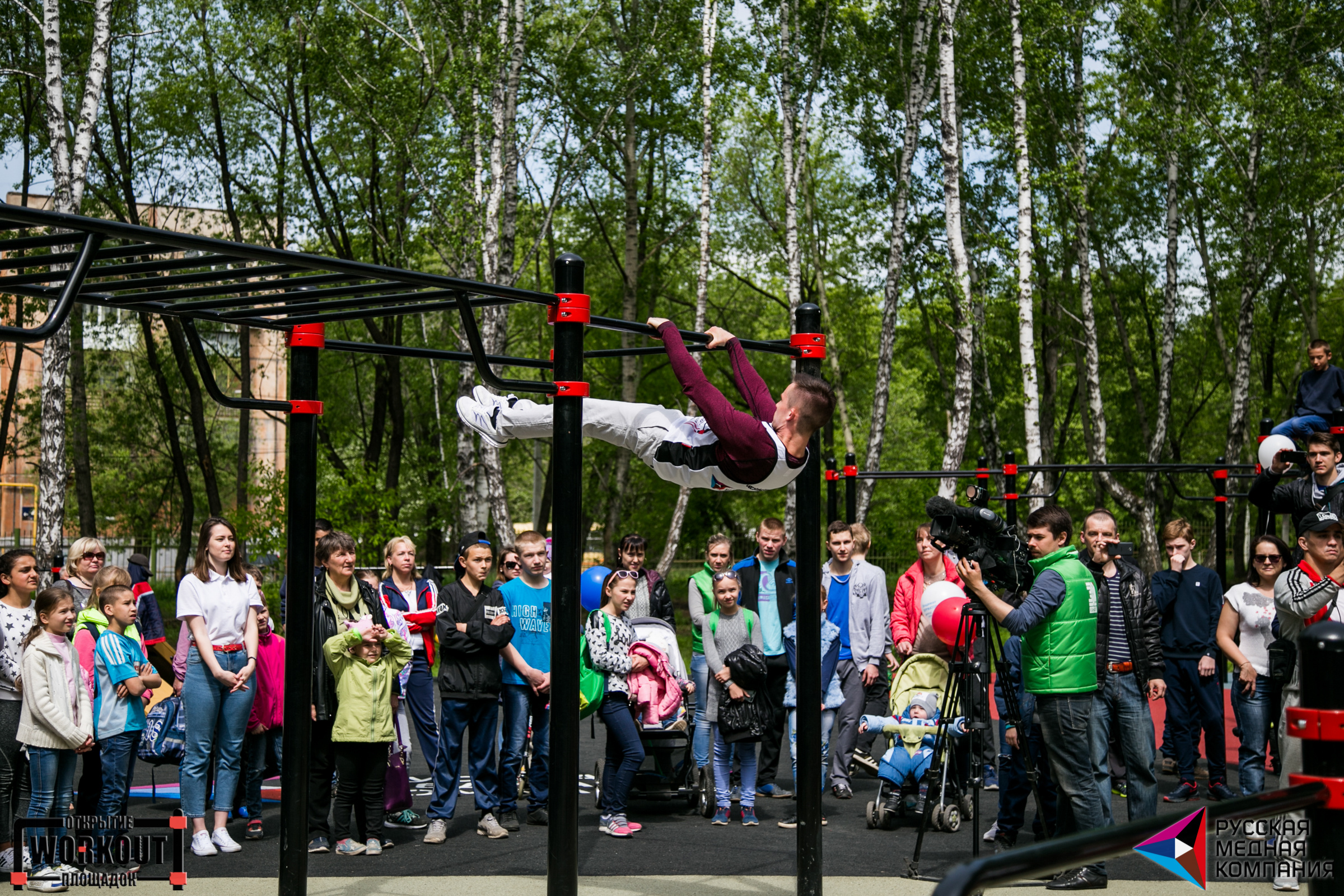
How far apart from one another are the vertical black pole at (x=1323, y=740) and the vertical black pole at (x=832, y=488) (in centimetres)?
739

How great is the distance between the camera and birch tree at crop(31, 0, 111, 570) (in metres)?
12.9

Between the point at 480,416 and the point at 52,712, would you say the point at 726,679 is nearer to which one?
the point at 480,416

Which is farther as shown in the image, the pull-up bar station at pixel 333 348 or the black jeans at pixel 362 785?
the black jeans at pixel 362 785

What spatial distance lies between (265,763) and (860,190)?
2032cm

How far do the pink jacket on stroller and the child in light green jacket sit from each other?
1534 millimetres

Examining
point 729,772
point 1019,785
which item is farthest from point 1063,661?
point 729,772

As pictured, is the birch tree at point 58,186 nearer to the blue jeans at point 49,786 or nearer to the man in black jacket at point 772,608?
the blue jeans at point 49,786

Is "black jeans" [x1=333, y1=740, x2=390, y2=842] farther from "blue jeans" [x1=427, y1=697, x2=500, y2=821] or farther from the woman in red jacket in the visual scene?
the woman in red jacket

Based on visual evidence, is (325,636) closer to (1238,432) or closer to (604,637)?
(604,637)

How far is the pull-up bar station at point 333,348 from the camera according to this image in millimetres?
3494

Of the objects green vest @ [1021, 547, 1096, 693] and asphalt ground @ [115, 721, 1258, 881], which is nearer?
green vest @ [1021, 547, 1096, 693]

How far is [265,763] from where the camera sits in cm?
736

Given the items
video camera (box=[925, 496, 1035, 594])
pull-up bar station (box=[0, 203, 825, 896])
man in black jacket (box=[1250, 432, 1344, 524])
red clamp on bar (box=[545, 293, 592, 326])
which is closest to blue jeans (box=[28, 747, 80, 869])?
pull-up bar station (box=[0, 203, 825, 896])

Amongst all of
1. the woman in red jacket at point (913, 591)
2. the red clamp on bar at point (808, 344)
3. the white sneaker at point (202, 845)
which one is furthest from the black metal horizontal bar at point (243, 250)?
the woman in red jacket at point (913, 591)
